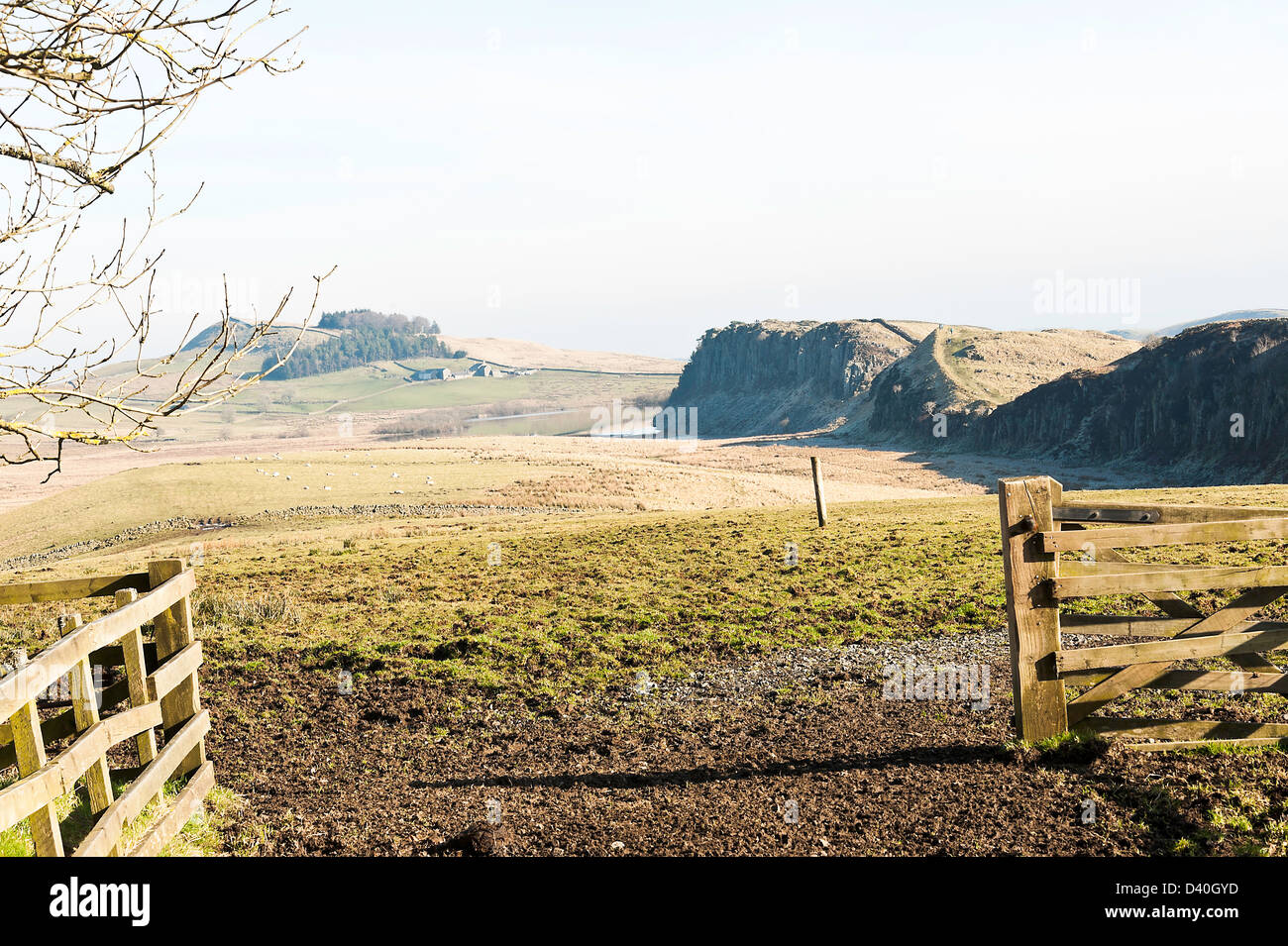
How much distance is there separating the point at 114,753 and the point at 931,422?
129532mm

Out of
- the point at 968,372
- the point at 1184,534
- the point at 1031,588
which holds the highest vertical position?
the point at 968,372

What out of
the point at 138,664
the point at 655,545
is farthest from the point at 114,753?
the point at 655,545

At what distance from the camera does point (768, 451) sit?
122062 millimetres

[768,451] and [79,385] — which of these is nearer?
[79,385]

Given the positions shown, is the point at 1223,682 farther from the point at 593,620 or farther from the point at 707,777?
the point at 593,620

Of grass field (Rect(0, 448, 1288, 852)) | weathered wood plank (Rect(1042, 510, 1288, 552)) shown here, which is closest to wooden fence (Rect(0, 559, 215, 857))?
grass field (Rect(0, 448, 1288, 852))

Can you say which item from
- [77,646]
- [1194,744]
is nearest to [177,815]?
[77,646]

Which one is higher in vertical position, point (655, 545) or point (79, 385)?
point (79, 385)

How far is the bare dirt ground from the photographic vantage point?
6.77 metres

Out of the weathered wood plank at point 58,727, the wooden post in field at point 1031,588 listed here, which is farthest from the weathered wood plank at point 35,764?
the wooden post in field at point 1031,588

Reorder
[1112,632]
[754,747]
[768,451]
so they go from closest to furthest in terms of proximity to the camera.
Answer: [1112,632]
[754,747]
[768,451]

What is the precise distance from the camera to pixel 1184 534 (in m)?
7.78

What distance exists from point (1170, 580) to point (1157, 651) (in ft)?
2.20
